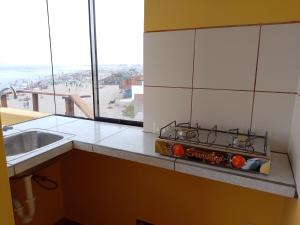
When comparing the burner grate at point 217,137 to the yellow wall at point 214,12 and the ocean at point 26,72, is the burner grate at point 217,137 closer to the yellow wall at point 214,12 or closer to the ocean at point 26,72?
the yellow wall at point 214,12

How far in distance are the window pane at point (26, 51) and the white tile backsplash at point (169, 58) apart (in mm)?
1038

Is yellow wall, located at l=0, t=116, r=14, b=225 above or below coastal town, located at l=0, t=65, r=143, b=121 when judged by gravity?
below

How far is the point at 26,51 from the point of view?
1.91 metres

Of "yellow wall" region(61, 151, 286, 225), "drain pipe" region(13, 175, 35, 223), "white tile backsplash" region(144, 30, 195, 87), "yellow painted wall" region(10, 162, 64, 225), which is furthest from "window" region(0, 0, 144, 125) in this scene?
"drain pipe" region(13, 175, 35, 223)

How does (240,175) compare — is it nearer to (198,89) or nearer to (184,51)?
(198,89)

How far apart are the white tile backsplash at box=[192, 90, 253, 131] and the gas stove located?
0.16 ft

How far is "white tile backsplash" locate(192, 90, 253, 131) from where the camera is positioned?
3.89 feet

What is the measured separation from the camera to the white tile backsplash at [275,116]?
1.10 m

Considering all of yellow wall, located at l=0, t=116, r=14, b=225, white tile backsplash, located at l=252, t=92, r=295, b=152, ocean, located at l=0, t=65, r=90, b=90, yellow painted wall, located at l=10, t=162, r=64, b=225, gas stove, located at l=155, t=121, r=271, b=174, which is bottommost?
yellow painted wall, located at l=10, t=162, r=64, b=225

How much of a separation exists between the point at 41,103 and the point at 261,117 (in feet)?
5.86

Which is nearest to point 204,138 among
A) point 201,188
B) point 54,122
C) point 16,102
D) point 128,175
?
point 201,188

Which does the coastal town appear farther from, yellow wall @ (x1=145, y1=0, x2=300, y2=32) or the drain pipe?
the drain pipe

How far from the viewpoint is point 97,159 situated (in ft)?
5.47

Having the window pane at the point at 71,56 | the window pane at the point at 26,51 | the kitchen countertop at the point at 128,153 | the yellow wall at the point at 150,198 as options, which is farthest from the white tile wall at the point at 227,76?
the window pane at the point at 26,51
